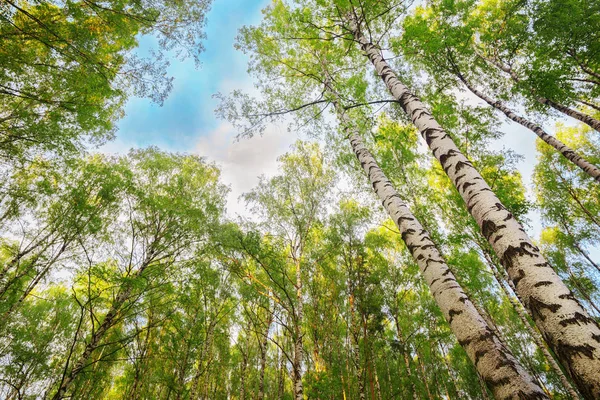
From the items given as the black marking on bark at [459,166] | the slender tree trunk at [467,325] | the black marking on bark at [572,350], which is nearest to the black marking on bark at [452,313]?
the slender tree trunk at [467,325]

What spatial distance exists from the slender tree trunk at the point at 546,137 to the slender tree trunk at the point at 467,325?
717 centimetres

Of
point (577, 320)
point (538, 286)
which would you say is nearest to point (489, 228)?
point (538, 286)

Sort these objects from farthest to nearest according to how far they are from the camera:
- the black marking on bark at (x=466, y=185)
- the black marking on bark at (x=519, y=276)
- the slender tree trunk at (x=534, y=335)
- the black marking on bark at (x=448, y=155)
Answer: the slender tree trunk at (x=534, y=335), the black marking on bark at (x=448, y=155), the black marking on bark at (x=466, y=185), the black marking on bark at (x=519, y=276)

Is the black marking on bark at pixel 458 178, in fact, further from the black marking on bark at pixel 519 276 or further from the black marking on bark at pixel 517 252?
the black marking on bark at pixel 519 276

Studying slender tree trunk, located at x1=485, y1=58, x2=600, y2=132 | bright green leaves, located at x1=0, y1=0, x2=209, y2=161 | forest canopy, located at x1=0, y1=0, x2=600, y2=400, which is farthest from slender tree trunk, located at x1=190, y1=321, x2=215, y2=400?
slender tree trunk, located at x1=485, y1=58, x2=600, y2=132

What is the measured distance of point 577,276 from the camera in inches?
685

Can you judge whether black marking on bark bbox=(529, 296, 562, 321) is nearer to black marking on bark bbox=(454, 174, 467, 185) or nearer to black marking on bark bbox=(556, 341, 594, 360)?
black marking on bark bbox=(556, 341, 594, 360)

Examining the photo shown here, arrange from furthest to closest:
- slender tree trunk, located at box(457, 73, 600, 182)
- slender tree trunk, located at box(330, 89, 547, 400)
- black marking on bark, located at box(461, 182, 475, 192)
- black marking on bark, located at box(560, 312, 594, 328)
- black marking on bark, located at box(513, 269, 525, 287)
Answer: slender tree trunk, located at box(457, 73, 600, 182) → black marking on bark, located at box(461, 182, 475, 192) → black marking on bark, located at box(513, 269, 525, 287) → slender tree trunk, located at box(330, 89, 547, 400) → black marking on bark, located at box(560, 312, 594, 328)

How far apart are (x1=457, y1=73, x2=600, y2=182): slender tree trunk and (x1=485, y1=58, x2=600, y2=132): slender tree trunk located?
2.61ft

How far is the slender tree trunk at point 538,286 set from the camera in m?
1.23

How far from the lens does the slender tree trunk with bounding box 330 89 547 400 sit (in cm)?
147

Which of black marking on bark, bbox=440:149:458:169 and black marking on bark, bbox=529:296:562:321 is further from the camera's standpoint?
black marking on bark, bbox=440:149:458:169

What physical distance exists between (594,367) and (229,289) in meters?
13.7

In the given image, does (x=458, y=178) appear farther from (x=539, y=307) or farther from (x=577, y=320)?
(x=577, y=320)
